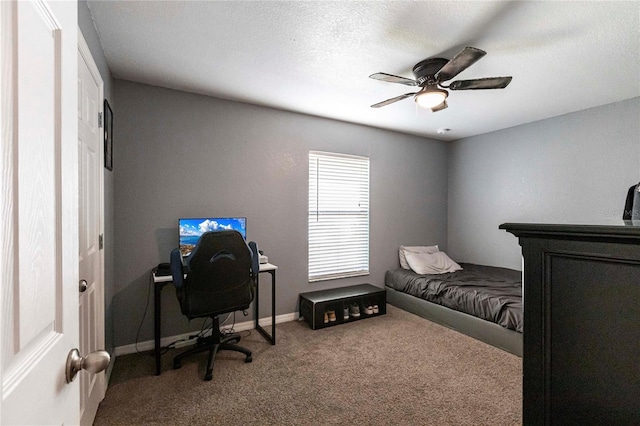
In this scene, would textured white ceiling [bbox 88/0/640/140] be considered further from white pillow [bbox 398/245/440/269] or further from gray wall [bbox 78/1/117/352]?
white pillow [bbox 398/245/440/269]

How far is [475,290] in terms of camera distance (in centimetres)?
334

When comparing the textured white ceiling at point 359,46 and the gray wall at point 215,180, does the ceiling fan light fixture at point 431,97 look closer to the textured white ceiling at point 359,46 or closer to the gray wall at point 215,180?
the textured white ceiling at point 359,46

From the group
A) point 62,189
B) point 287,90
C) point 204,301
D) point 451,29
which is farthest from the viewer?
point 287,90

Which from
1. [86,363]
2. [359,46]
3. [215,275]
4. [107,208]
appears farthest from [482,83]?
[107,208]

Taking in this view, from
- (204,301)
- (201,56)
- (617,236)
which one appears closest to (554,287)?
(617,236)

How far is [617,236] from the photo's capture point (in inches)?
29.8

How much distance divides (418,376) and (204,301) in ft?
5.91

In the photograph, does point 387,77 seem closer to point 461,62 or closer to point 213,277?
point 461,62

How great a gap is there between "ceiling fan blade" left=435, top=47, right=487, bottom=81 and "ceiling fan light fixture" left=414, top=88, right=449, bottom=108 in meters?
0.10

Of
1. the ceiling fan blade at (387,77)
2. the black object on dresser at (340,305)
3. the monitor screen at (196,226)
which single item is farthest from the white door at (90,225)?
the black object on dresser at (340,305)

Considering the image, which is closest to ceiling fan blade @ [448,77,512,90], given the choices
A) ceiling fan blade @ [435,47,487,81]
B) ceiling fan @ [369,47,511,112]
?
ceiling fan @ [369,47,511,112]

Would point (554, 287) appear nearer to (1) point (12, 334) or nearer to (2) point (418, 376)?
(1) point (12, 334)

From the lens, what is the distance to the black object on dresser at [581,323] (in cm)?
76

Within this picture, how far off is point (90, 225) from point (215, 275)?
2.90ft
